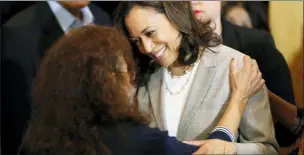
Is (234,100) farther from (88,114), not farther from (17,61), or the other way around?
(17,61)

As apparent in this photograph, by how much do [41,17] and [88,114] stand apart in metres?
0.37

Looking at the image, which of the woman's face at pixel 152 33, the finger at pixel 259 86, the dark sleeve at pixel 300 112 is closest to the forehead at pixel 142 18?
the woman's face at pixel 152 33

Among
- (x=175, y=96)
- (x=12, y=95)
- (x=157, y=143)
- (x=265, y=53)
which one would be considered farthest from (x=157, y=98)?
(x=12, y=95)

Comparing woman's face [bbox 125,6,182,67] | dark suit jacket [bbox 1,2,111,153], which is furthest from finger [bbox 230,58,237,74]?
dark suit jacket [bbox 1,2,111,153]

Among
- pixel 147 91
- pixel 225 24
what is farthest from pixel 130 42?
pixel 225 24

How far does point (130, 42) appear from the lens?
0.87 m

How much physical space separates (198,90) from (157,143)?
146 millimetres

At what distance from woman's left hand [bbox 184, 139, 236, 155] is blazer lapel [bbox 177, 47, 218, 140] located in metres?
0.05

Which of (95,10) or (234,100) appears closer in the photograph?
(234,100)

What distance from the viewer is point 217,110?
863mm

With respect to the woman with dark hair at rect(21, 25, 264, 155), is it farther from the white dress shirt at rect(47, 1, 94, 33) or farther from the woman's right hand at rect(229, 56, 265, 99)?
the white dress shirt at rect(47, 1, 94, 33)

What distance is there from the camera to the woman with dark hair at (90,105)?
760 millimetres

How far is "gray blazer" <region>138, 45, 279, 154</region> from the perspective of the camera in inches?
33.1

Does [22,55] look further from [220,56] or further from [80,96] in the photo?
[220,56]
